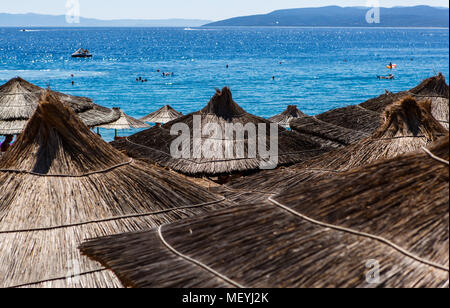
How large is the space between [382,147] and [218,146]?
4.10 m

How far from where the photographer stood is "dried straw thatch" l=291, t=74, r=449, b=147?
32.9 ft

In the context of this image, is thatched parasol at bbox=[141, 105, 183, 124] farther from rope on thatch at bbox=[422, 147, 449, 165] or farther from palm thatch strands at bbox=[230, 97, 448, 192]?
rope on thatch at bbox=[422, 147, 449, 165]

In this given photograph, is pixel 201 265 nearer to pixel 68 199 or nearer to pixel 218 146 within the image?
pixel 68 199

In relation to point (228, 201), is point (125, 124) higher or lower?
lower

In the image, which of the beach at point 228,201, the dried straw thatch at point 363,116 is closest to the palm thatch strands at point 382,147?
the beach at point 228,201

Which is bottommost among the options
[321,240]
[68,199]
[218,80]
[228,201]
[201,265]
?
[218,80]

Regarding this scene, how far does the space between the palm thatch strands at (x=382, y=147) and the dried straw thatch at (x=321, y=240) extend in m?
2.68

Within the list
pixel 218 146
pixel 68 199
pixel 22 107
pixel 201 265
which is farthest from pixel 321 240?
pixel 22 107

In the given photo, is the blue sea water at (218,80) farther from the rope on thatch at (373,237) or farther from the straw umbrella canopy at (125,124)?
the rope on thatch at (373,237)

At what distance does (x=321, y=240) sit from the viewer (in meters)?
2.77

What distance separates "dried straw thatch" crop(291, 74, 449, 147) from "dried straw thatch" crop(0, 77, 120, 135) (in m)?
4.73

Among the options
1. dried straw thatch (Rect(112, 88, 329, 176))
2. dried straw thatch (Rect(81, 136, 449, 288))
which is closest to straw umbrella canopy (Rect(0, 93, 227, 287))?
dried straw thatch (Rect(81, 136, 449, 288))

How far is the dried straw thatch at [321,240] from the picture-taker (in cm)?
252
